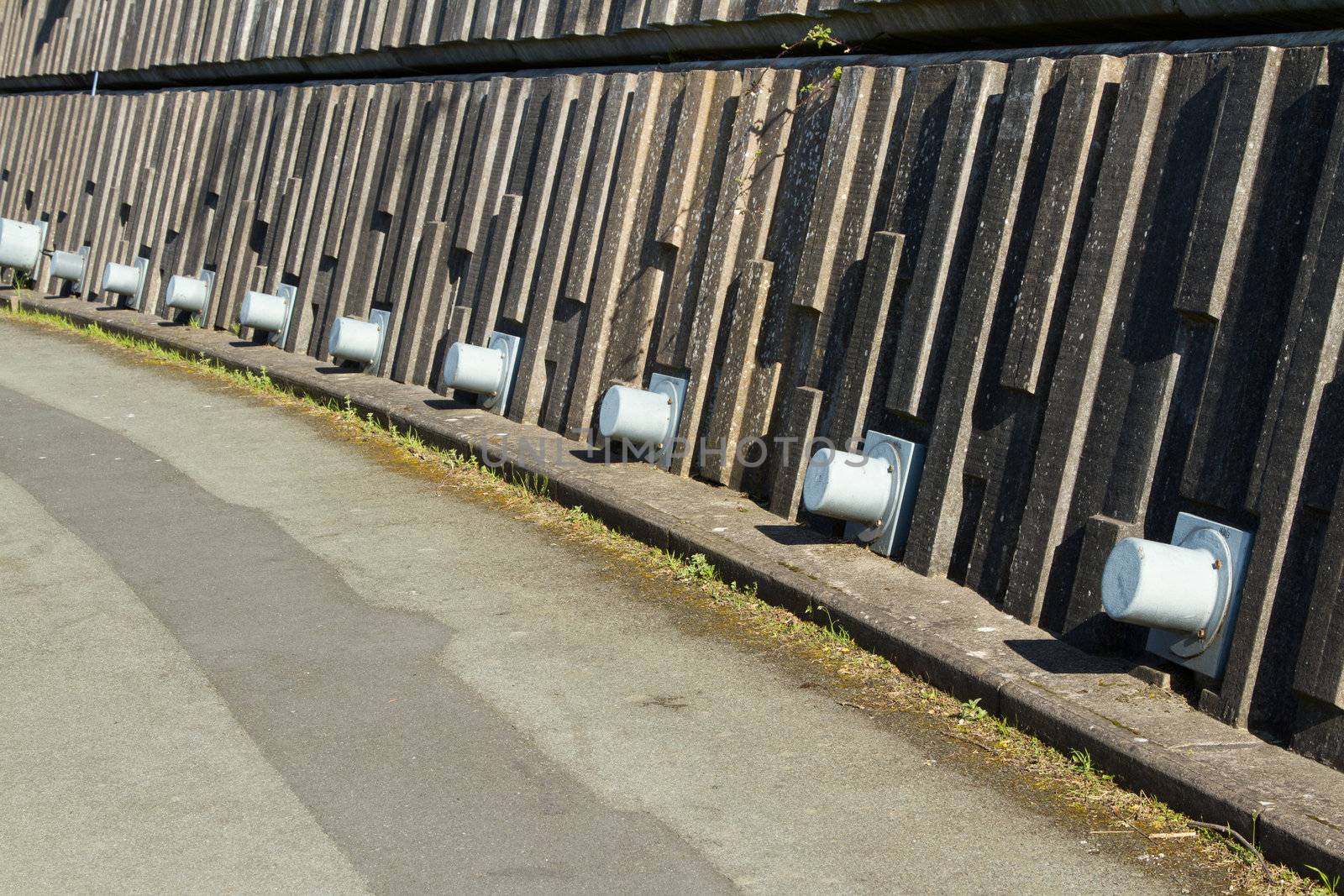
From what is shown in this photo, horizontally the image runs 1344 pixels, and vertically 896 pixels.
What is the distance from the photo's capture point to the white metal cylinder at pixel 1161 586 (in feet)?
15.4

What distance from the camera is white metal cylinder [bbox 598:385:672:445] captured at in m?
7.52

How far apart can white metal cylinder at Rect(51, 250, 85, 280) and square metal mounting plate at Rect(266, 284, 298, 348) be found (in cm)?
461

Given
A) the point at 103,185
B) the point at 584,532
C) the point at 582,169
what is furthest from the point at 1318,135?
the point at 103,185

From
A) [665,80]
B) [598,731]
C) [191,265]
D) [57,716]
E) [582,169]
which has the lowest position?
[57,716]

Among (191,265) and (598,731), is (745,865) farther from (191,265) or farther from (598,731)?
(191,265)

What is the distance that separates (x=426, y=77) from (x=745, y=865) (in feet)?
29.1

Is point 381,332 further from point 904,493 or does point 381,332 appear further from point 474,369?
point 904,493

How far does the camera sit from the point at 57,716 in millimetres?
4859

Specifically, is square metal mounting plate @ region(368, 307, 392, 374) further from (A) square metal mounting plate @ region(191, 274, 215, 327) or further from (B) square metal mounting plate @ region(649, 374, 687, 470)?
(B) square metal mounting plate @ region(649, 374, 687, 470)

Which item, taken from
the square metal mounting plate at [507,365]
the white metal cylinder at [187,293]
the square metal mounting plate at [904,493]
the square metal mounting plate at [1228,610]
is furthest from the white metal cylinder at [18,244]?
the square metal mounting plate at [1228,610]

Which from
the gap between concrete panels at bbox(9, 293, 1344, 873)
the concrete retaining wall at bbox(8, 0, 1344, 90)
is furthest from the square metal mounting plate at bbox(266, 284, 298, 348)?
the gap between concrete panels at bbox(9, 293, 1344, 873)

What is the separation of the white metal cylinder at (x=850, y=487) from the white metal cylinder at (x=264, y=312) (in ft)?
21.7

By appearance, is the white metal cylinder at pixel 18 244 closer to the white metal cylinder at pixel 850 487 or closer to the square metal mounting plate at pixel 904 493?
the white metal cylinder at pixel 850 487

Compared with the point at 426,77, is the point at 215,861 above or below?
below
